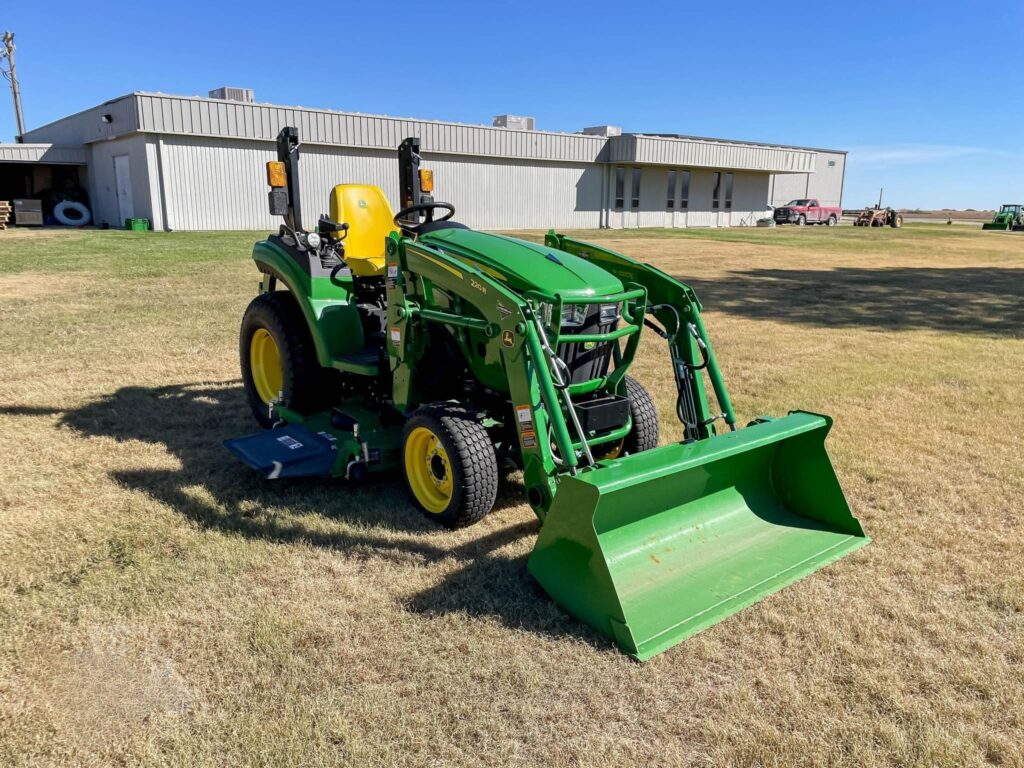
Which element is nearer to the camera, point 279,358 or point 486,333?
point 486,333

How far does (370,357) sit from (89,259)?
13175mm

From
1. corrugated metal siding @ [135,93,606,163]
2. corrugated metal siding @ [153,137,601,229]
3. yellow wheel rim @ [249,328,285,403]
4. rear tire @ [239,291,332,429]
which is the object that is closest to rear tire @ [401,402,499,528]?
rear tire @ [239,291,332,429]

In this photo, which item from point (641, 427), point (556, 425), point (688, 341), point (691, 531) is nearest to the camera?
point (556, 425)

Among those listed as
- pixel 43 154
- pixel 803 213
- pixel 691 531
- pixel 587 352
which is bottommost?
pixel 691 531

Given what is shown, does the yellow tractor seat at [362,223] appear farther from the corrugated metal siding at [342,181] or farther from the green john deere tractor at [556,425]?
the corrugated metal siding at [342,181]

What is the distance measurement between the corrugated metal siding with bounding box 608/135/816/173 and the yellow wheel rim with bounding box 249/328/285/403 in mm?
27683

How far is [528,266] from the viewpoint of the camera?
12.3ft

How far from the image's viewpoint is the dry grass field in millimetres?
2359

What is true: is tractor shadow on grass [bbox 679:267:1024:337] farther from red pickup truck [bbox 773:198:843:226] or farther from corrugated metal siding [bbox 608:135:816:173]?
red pickup truck [bbox 773:198:843:226]

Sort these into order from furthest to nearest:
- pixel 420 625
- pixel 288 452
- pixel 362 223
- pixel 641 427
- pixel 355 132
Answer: pixel 355 132
pixel 362 223
pixel 288 452
pixel 641 427
pixel 420 625

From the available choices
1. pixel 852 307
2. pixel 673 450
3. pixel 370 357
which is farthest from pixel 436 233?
pixel 852 307

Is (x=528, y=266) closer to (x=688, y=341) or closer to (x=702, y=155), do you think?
(x=688, y=341)

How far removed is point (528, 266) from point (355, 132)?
22032 mm

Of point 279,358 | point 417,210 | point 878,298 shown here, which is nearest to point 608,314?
point 417,210
